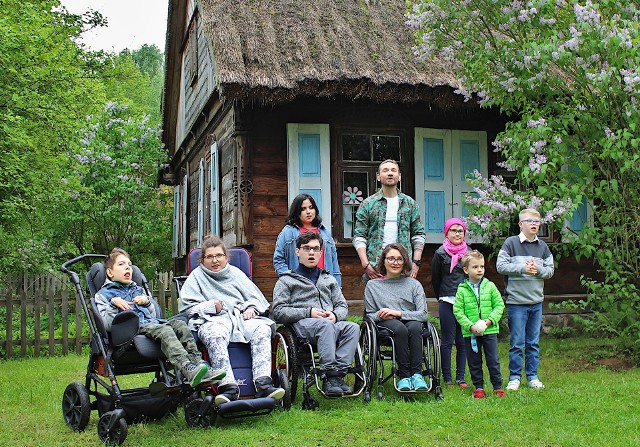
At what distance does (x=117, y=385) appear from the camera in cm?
438

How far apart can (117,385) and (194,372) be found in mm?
496

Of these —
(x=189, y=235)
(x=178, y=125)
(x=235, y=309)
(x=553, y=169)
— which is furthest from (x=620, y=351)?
(x=178, y=125)

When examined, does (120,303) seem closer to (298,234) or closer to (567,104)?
(298,234)

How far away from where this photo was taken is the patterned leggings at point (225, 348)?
15.7 feet

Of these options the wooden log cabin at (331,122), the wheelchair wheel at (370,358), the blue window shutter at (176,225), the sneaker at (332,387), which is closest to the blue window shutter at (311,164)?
the wooden log cabin at (331,122)

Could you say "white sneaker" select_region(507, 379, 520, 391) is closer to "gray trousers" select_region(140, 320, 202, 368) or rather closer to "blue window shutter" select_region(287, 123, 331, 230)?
"gray trousers" select_region(140, 320, 202, 368)

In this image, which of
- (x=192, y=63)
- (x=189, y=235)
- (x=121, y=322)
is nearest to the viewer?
(x=121, y=322)

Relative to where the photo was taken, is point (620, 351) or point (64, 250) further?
point (64, 250)

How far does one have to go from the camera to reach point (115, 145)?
17.1 meters

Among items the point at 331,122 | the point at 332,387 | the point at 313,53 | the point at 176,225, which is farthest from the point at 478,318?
the point at 176,225

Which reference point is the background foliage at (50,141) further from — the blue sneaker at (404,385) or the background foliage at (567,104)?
the blue sneaker at (404,385)

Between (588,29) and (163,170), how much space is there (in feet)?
40.0

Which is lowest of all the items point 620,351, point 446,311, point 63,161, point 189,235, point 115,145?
point 620,351

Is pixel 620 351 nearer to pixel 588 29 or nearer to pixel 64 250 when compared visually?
pixel 588 29
